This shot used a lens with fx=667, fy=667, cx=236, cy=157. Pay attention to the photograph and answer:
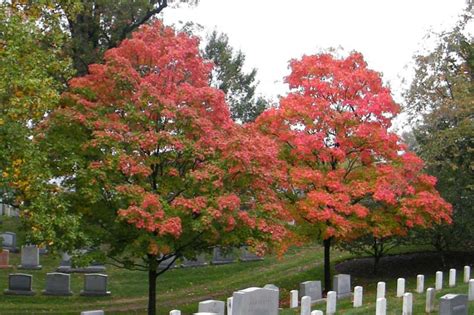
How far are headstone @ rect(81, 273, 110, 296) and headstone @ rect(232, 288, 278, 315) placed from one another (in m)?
11.5

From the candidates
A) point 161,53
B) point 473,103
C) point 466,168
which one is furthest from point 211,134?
point 466,168

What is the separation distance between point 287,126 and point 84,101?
24.6 ft

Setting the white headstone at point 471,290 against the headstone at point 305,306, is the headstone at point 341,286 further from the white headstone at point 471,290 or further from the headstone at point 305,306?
the headstone at point 305,306

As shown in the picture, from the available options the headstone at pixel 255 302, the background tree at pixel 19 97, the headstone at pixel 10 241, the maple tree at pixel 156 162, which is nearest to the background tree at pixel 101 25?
the headstone at pixel 10 241

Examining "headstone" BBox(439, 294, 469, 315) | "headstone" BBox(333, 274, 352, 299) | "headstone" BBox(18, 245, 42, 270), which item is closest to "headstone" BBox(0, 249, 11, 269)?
"headstone" BBox(18, 245, 42, 270)

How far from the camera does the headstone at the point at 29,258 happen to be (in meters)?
25.8

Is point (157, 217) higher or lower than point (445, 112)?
lower

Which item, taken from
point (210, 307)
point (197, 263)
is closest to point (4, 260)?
point (197, 263)

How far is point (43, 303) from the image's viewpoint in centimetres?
2130

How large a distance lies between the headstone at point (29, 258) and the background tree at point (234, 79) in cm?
1799

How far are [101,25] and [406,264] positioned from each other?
16514 millimetres

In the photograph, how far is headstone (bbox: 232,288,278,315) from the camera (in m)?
11.7

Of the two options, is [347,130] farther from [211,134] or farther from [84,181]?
[84,181]

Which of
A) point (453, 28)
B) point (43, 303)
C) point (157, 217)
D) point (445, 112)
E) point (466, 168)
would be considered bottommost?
point (43, 303)
